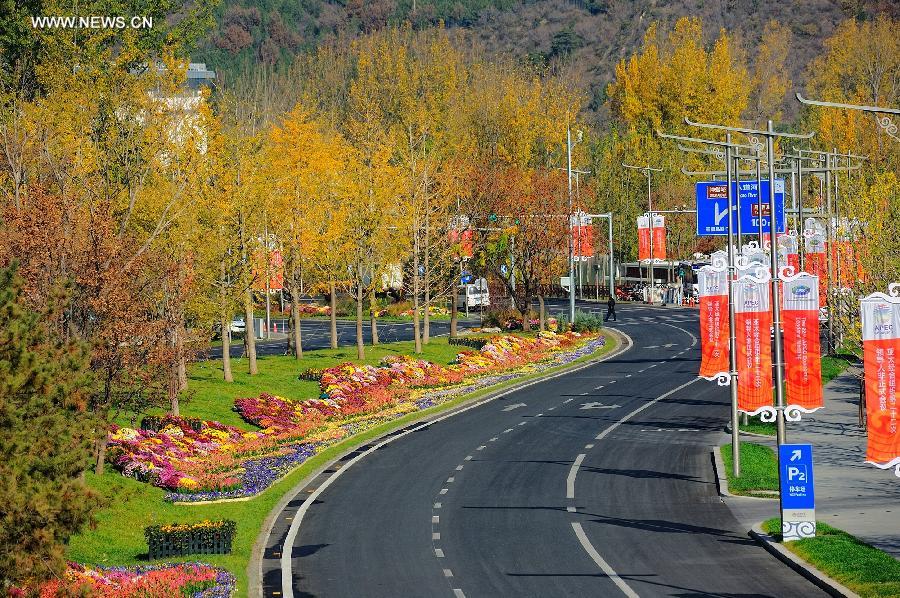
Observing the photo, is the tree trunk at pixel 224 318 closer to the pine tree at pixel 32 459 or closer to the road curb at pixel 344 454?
the road curb at pixel 344 454

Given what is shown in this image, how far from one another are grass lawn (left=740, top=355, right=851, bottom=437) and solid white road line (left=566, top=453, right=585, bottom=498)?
7830 millimetres

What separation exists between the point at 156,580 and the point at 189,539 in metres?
3.49

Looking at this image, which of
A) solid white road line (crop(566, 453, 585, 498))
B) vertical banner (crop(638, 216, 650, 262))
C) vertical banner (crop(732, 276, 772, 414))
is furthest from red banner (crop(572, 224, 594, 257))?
vertical banner (crop(732, 276, 772, 414))

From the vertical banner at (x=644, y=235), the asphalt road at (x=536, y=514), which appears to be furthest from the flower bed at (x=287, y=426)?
the vertical banner at (x=644, y=235)

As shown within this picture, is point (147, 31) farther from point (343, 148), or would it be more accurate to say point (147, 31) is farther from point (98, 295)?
point (98, 295)

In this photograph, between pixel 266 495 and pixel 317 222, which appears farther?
pixel 317 222

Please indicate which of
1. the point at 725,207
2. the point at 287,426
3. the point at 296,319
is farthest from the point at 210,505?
the point at 296,319

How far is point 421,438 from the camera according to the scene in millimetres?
45469

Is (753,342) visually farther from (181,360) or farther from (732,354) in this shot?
(181,360)

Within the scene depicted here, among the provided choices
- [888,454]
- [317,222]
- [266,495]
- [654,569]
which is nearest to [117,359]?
[266,495]

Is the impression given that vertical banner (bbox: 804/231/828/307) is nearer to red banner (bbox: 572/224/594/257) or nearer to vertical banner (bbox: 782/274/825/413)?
vertical banner (bbox: 782/274/825/413)

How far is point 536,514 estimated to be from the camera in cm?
3256

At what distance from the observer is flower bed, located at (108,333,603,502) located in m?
36.4

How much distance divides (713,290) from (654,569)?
14893mm
